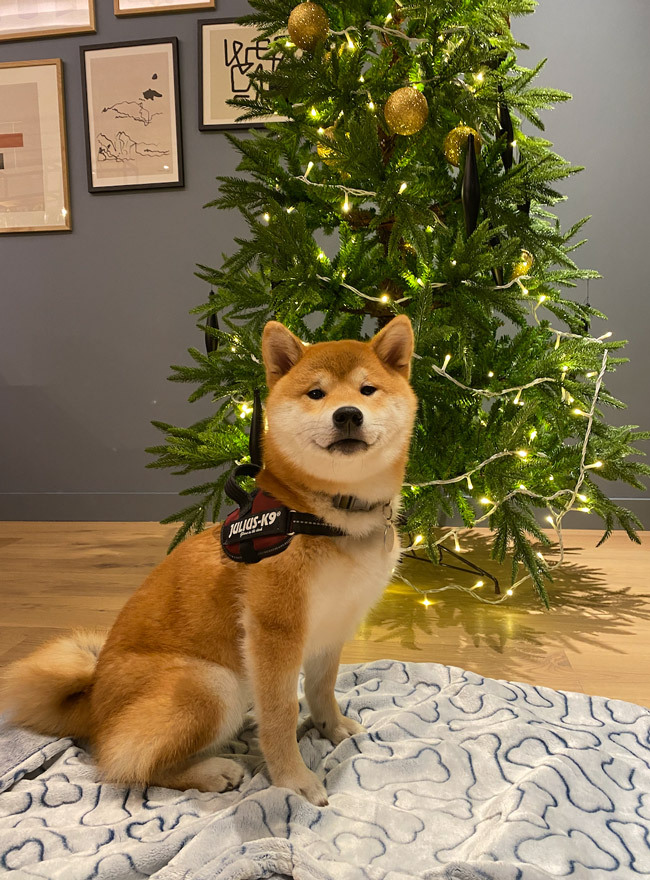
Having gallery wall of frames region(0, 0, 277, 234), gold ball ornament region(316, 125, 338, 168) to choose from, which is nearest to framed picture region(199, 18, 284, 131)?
gallery wall of frames region(0, 0, 277, 234)

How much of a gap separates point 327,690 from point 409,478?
0.77 metres

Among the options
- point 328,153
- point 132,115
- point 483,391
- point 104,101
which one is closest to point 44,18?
point 104,101

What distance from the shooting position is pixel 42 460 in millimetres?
3115

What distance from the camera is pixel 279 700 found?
1.05 meters

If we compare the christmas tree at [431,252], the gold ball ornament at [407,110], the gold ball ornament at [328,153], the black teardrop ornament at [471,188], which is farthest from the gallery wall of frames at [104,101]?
the black teardrop ornament at [471,188]

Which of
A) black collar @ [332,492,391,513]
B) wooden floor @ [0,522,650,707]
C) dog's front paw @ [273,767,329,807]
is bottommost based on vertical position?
wooden floor @ [0,522,650,707]

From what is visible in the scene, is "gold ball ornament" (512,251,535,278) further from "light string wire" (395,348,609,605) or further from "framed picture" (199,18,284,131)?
"framed picture" (199,18,284,131)

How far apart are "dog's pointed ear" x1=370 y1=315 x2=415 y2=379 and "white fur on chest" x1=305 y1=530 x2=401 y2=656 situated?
0.32m

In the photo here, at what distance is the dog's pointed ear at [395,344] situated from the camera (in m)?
1.16

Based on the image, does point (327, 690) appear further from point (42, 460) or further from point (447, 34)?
point (42, 460)

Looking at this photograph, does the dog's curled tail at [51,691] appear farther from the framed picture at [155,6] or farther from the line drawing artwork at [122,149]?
the framed picture at [155,6]

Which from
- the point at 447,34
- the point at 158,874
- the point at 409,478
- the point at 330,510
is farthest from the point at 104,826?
the point at 447,34

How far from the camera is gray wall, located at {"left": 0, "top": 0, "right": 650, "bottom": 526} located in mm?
2637

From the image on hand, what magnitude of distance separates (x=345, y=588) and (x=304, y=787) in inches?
13.7
